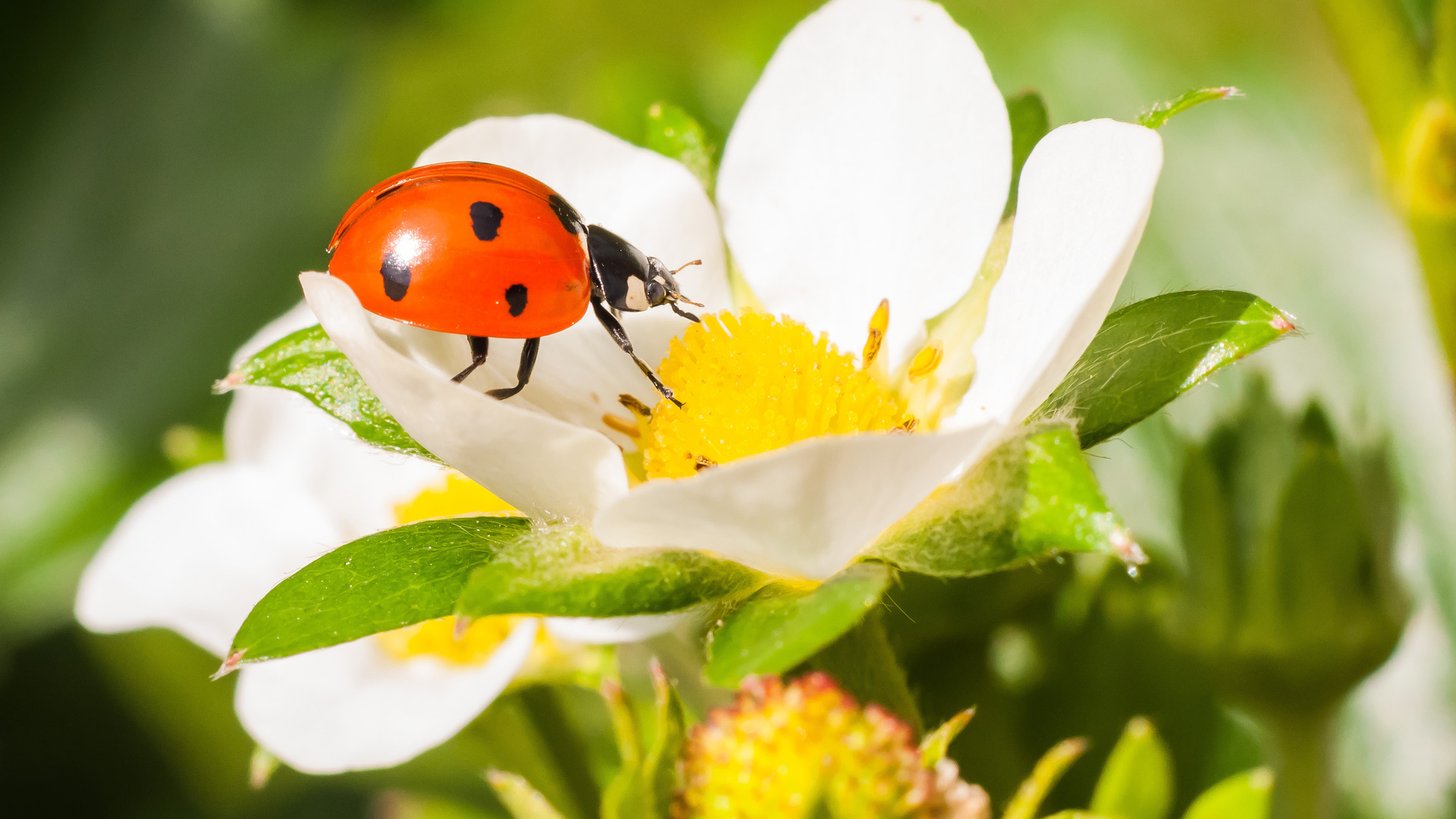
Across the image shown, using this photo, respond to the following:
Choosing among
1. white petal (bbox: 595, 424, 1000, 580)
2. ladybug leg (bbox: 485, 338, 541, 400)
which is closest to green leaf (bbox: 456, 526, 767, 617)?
white petal (bbox: 595, 424, 1000, 580)


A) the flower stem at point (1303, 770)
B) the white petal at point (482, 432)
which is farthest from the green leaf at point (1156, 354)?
the flower stem at point (1303, 770)

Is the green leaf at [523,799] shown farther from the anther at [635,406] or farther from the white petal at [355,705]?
the anther at [635,406]

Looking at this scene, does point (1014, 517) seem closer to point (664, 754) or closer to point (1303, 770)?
point (664, 754)

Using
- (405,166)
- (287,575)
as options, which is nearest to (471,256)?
(287,575)

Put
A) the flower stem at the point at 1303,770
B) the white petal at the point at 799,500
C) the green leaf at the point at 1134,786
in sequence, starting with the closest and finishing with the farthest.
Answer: the white petal at the point at 799,500
the green leaf at the point at 1134,786
the flower stem at the point at 1303,770

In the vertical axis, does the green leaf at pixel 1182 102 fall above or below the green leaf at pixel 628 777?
above

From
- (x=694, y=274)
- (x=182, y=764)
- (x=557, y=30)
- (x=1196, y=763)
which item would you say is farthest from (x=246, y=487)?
(x=557, y=30)
